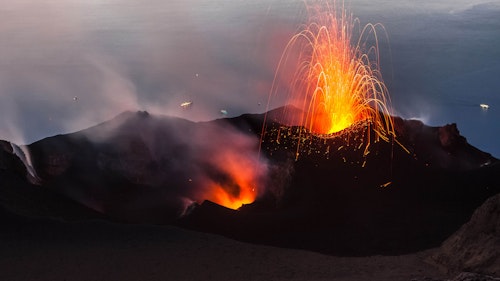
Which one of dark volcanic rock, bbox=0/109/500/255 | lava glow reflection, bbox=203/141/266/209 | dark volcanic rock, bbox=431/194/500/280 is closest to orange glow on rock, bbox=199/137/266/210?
lava glow reflection, bbox=203/141/266/209

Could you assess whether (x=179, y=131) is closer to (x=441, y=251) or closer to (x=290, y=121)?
(x=290, y=121)

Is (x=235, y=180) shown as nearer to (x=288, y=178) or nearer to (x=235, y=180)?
(x=235, y=180)

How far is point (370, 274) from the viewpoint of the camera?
49.0 ft

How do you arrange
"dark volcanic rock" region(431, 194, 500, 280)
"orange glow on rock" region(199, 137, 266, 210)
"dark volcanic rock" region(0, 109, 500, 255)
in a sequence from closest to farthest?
"dark volcanic rock" region(431, 194, 500, 280) → "dark volcanic rock" region(0, 109, 500, 255) → "orange glow on rock" region(199, 137, 266, 210)

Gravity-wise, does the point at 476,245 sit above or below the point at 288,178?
below

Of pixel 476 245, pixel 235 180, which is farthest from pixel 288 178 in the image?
pixel 476 245

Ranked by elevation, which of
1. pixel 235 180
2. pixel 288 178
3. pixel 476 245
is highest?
Answer: pixel 235 180

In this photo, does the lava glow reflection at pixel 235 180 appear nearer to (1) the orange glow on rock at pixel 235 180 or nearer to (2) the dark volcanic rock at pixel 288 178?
(1) the orange glow on rock at pixel 235 180

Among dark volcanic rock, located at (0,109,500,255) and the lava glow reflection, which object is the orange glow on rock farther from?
dark volcanic rock, located at (0,109,500,255)

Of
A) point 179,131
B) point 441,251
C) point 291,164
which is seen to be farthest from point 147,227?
point 179,131

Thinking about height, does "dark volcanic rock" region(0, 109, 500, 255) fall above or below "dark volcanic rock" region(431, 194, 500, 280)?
above

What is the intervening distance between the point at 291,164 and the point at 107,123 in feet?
44.9

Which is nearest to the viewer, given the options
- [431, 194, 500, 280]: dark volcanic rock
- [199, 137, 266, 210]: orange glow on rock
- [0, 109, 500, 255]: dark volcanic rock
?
[431, 194, 500, 280]: dark volcanic rock

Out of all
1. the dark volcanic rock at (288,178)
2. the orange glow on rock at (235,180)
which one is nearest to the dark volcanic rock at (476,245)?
the dark volcanic rock at (288,178)
